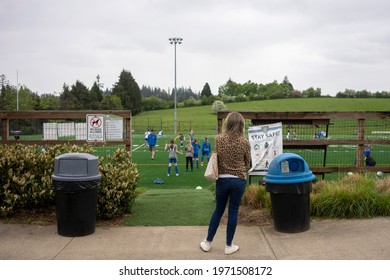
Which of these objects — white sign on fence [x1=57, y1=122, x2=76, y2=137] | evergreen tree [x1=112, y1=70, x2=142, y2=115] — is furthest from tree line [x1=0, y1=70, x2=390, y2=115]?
white sign on fence [x1=57, y1=122, x2=76, y2=137]

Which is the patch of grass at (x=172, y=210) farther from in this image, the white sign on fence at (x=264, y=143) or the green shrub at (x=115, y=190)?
the white sign on fence at (x=264, y=143)

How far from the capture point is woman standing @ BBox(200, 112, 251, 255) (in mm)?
5535

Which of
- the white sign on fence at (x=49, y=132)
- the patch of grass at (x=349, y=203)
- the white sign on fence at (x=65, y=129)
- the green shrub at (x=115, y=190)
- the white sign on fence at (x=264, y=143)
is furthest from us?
the white sign on fence at (x=65, y=129)

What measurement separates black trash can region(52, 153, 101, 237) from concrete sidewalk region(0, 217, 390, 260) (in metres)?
Answer: 0.19

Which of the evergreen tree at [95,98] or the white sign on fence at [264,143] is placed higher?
the evergreen tree at [95,98]

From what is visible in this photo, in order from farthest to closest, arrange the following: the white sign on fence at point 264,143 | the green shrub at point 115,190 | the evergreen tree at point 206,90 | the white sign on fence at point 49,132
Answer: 1. the evergreen tree at point 206,90
2. the white sign on fence at point 49,132
3. the white sign on fence at point 264,143
4. the green shrub at point 115,190

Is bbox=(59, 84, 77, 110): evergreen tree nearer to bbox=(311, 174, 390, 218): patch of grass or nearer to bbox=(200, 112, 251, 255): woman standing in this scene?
bbox=(311, 174, 390, 218): patch of grass

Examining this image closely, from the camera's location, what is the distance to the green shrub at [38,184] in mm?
7156

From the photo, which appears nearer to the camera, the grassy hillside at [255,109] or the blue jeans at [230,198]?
the blue jeans at [230,198]

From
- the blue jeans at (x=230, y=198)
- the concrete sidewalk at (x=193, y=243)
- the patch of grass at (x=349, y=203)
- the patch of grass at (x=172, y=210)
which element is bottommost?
the concrete sidewalk at (x=193, y=243)

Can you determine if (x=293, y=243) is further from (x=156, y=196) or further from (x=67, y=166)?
(x=156, y=196)

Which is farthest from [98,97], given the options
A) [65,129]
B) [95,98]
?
[65,129]

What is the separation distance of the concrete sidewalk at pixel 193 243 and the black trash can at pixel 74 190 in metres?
0.19

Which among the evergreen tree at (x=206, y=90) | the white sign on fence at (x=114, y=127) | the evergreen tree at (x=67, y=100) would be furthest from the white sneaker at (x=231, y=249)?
the evergreen tree at (x=206, y=90)
